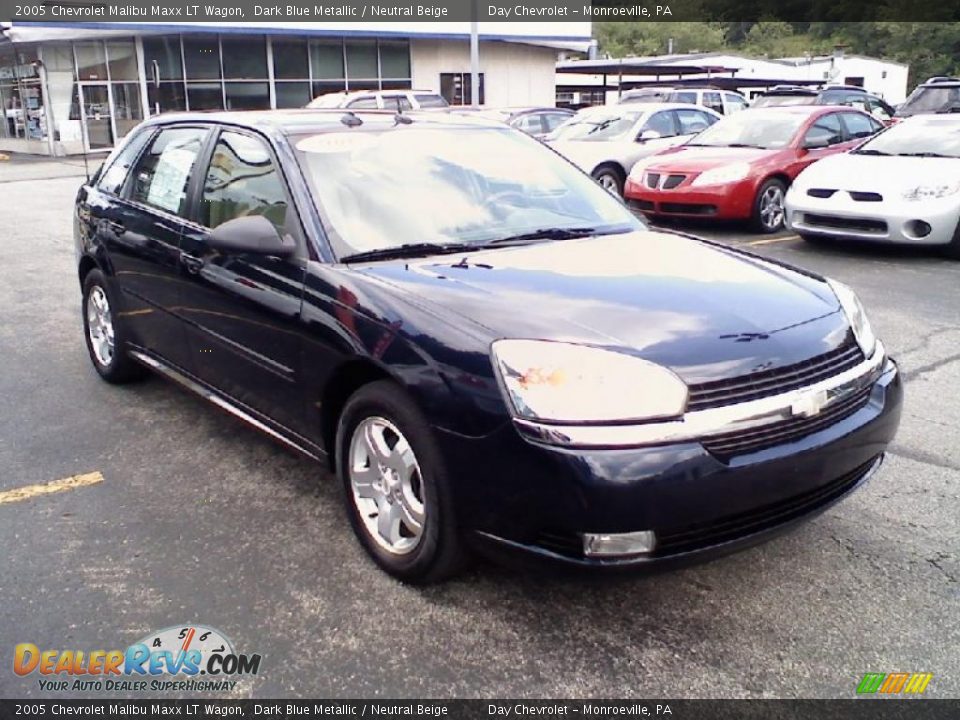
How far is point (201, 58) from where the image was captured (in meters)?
26.7

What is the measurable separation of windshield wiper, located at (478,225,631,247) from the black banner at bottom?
180 centimetres

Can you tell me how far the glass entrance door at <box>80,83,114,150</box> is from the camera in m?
25.5

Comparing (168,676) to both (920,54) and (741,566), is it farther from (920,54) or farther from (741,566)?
(920,54)

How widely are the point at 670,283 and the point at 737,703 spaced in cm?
141

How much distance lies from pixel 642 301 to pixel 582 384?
56cm

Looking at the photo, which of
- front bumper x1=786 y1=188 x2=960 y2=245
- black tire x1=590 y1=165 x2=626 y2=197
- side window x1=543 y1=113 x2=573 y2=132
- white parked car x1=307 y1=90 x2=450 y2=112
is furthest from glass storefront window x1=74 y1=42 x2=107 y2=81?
front bumper x1=786 y1=188 x2=960 y2=245

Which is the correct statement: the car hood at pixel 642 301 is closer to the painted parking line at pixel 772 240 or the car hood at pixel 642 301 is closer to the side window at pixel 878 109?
the painted parking line at pixel 772 240

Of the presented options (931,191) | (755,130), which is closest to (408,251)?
(931,191)

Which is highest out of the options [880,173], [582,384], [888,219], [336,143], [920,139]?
[336,143]

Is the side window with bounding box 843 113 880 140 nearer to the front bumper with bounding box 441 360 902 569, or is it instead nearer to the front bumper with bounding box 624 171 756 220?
the front bumper with bounding box 624 171 756 220

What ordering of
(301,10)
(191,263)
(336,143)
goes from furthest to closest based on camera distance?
Answer: (301,10), (191,263), (336,143)

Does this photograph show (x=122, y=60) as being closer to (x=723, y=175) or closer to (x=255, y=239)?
(x=723, y=175)

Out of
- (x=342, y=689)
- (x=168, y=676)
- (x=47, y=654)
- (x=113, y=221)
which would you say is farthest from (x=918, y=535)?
(x=113, y=221)

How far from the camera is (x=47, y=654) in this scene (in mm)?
2662
